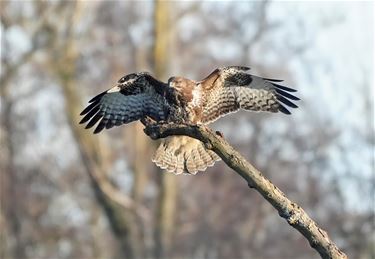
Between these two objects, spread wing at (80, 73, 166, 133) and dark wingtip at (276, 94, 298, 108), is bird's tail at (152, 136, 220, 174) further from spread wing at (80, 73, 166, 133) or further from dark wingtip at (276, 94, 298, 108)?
dark wingtip at (276, 94, 298, 108)

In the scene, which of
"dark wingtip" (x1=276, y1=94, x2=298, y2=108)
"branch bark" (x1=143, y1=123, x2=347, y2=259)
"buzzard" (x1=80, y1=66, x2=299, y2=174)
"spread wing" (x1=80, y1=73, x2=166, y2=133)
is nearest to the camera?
"branch bark" (x1=143, y1=123, x2=347, y2=259)

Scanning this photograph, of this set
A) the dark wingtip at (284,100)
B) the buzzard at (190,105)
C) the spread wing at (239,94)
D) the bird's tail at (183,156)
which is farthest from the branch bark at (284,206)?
the dark wingtip at (284,100)

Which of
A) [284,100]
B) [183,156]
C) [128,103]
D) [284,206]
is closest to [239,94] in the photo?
[284,100]

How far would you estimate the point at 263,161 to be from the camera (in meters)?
33.4

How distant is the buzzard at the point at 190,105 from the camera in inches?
302

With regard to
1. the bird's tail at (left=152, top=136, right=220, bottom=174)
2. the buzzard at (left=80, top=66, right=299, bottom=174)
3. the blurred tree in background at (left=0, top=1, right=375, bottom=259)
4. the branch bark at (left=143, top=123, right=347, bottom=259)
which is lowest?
the branch bark at (left=143, top=123, right=347, bottom=259)

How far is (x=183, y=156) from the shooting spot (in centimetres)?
791

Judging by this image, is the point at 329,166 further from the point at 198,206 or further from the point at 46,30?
the point at 46,30

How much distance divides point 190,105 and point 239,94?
77 cm

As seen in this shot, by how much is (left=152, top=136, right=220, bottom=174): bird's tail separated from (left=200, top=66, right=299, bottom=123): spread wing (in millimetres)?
235

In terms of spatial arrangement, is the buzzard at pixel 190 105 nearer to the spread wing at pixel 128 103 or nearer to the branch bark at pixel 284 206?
the spread wing at pixel 128 103

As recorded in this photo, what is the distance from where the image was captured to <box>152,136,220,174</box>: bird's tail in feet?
25.5

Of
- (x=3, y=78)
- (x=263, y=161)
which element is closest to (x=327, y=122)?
(x=263, y=161)

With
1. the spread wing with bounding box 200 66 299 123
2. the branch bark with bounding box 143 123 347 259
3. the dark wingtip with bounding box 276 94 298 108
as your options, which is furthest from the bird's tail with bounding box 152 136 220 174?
the branch bark with bounding box 143 123 347 259
